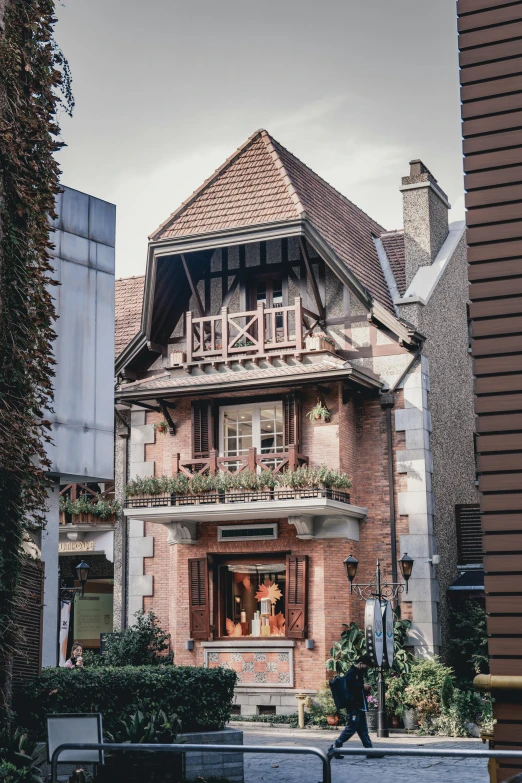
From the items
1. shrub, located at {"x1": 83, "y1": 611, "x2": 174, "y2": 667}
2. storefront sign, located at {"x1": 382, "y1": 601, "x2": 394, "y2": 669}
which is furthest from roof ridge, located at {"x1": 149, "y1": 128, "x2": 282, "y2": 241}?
storefront sign, located at {"x1": 382, "y1": 601, "x2": 394, "y2": 669}

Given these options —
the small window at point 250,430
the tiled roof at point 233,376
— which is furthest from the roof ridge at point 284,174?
the small window at point 250,430

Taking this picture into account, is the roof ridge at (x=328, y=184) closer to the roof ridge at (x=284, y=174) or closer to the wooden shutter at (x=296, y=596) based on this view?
the roof ridge at (x=284, y=174)

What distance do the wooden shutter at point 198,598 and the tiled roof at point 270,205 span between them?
7.52 meters

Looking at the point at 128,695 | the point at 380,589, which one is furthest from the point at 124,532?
the point at 128,695

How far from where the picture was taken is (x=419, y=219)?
2627cm

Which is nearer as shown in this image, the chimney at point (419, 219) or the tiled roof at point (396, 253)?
the chimney at point (419, 219)

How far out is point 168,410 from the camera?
25562mm

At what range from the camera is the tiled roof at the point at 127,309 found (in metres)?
29.0

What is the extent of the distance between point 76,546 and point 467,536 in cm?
985

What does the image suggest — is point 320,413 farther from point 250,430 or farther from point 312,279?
point 312,279

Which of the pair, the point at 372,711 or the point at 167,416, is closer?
the point at 372,711

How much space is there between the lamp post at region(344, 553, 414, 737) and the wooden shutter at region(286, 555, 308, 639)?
109 centimetres

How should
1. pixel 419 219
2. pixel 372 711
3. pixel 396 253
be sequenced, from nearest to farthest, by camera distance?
pixel 372 711 < pixel 419 219 < pixel 396 253

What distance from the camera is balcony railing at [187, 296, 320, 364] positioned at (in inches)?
948
